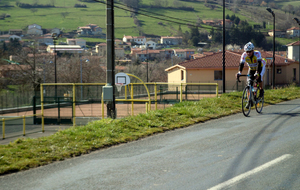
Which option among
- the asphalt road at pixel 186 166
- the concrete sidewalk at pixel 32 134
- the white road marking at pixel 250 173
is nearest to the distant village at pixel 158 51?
the concrete sidewalk at pixel 32 134

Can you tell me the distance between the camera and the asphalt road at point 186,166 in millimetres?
4637

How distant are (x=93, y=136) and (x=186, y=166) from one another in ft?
9.87

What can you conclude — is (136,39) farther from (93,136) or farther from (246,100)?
(93,136)

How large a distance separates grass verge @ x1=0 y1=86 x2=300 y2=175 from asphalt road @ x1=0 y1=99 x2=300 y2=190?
0.99 ft

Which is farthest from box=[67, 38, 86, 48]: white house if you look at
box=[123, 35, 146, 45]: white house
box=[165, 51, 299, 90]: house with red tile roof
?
box=[165, 51, 299, 90]: house with red tile roof

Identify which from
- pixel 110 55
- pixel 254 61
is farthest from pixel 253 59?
pixel 110 55

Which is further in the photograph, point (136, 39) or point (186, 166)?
point (136, 39)

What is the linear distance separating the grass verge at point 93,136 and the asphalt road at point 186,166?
0.99ft

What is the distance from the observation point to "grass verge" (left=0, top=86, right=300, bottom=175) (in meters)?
6.10

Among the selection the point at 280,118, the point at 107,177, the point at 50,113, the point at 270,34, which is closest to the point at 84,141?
the point at 107,177

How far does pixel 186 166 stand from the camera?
212 inches

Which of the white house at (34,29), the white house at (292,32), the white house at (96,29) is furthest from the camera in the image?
the white house at (292,32)

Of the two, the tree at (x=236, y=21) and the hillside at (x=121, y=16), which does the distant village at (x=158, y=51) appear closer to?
the hillside at (x=121, y=16)

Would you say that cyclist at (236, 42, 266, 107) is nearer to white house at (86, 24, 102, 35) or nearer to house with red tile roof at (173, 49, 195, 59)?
house with red tile roof at (173, 49, 195, 59)
